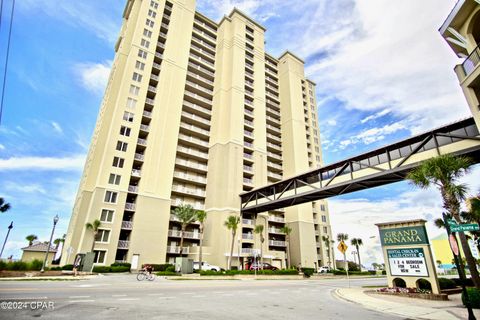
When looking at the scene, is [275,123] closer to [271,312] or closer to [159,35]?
[159,35]

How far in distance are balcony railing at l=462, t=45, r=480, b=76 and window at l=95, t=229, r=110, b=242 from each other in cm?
4321

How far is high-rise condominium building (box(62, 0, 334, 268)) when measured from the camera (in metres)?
40.7

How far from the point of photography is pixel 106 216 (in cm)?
3831

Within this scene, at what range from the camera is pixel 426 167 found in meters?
14.8

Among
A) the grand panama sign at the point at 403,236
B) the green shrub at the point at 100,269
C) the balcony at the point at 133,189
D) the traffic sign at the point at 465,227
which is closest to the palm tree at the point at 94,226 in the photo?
the green shrub at the point at 100,269

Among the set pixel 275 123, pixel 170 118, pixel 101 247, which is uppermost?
pixel 275 123

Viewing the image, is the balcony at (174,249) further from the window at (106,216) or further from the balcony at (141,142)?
the balcony at (141,142)

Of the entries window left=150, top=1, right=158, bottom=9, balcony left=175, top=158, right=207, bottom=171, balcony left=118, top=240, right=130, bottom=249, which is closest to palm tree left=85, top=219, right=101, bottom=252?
balcony left=118, top=240, right=130, bottom=249

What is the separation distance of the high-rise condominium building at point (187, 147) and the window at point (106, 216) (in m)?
0.14

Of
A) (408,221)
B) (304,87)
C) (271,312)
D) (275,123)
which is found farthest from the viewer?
(304,87)

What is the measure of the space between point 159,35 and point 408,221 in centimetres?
5594

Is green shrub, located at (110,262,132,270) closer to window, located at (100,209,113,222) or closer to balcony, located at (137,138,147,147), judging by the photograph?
window, located at (100,209,113,222)

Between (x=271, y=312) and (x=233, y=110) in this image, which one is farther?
(x=233, y=110)

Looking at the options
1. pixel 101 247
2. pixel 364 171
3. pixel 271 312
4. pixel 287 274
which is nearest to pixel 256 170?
pixel 287 274
